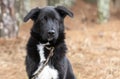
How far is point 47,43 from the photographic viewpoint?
691cm

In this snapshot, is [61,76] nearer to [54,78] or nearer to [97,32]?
[54,78]

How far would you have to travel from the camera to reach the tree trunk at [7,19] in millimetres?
11117

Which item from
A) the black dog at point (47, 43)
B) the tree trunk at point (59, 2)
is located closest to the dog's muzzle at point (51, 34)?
the black dog at point (47, 43)

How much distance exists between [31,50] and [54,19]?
25.8 inches

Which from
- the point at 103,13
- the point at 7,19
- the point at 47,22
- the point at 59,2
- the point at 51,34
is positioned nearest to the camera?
the point at 51,34

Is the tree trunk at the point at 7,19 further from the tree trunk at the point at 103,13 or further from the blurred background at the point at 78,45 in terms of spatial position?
the tree trunk at the point at 103,13

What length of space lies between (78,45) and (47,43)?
5140 millimetres

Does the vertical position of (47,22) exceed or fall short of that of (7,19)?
it exceeds it

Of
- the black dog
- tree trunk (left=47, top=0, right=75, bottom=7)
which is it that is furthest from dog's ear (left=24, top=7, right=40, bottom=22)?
tree trunk (left=47, top=0, right=75, bottom=7)

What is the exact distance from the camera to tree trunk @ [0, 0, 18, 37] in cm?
1112

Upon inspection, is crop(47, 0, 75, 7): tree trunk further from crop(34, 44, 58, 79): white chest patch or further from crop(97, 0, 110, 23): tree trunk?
crop(34, 44, 58, 79): white chest patch

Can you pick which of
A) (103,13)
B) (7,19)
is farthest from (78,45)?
(103,13)

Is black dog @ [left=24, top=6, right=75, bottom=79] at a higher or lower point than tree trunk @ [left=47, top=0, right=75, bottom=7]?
higher

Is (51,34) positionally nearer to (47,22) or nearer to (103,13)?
(47,22)
